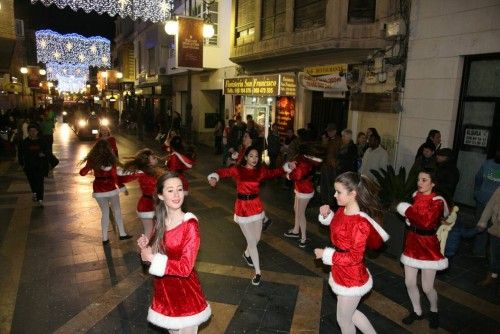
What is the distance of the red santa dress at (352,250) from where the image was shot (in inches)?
131

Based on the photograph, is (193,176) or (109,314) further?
(193,176)

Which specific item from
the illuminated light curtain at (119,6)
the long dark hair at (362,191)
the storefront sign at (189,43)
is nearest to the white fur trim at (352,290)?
the long dark hair at (362,191)

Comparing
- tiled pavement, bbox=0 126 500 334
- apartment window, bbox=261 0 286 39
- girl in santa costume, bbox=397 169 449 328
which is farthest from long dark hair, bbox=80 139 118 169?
apartment window, bbox=261 0 286 39

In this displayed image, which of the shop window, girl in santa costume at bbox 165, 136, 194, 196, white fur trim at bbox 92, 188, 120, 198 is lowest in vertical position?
white fur trim at bbox 92, 188, 120, 198

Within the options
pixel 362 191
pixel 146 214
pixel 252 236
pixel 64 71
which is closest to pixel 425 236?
pixel 362 191

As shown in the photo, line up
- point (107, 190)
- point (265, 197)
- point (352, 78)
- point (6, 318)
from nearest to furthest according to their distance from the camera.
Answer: point (6, 318)
point (107, 190)
point (265, 197)
point (352, 78)

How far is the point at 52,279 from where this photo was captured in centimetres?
566

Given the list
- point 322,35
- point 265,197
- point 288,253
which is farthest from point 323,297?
point 322,35

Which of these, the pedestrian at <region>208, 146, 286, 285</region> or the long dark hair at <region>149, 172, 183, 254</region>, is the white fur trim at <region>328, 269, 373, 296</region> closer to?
the long dark hair at <region>149, 172, 183, 254</region>

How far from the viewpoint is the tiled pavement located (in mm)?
4613

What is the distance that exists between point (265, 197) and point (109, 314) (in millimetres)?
6345

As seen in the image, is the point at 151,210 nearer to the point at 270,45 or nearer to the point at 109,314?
the point at 109,314

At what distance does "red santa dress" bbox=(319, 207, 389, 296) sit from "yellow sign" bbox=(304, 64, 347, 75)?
948 cm

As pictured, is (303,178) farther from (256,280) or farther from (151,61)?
(151,61)
